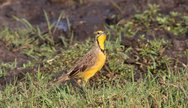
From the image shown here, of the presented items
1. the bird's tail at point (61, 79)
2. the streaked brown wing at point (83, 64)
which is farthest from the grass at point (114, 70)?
the streaked brown wing at point (83, 64)

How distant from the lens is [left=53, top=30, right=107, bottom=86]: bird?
8422 mm

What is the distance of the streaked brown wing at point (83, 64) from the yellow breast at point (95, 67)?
1.6 inches

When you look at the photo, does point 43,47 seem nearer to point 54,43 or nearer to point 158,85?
point 54,43

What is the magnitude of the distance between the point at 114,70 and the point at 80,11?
3.41 meters

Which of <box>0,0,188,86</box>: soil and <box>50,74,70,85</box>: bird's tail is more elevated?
<box>50,74,70,85</box>: bird's tail

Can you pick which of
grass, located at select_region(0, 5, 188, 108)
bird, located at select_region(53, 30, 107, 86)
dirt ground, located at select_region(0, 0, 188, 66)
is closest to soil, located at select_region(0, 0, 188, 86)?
dirt ground, located at select_region(0, 0, 188, 66)

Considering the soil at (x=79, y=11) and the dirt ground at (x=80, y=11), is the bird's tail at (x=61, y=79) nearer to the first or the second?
the soil at (x=79, y=11)

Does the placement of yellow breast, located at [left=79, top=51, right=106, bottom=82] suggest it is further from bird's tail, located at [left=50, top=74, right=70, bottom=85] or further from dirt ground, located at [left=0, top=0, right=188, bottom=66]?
dirt ground, located at [left=0, top=0, right=188, bottom=66]

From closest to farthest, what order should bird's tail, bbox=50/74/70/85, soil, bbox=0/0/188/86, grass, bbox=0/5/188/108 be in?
grass, bbox=0/5/188/108 → bird's tail, bbox=50/74/70/85 → soil, bbox=0/0/188/86

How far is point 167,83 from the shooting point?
7.47 metres

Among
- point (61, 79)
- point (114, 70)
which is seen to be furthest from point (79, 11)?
point (61, 79)

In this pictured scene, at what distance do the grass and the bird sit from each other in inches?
5.0

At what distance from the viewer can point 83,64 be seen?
335 inches

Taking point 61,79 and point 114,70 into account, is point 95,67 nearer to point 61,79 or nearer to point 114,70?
point 61,79
